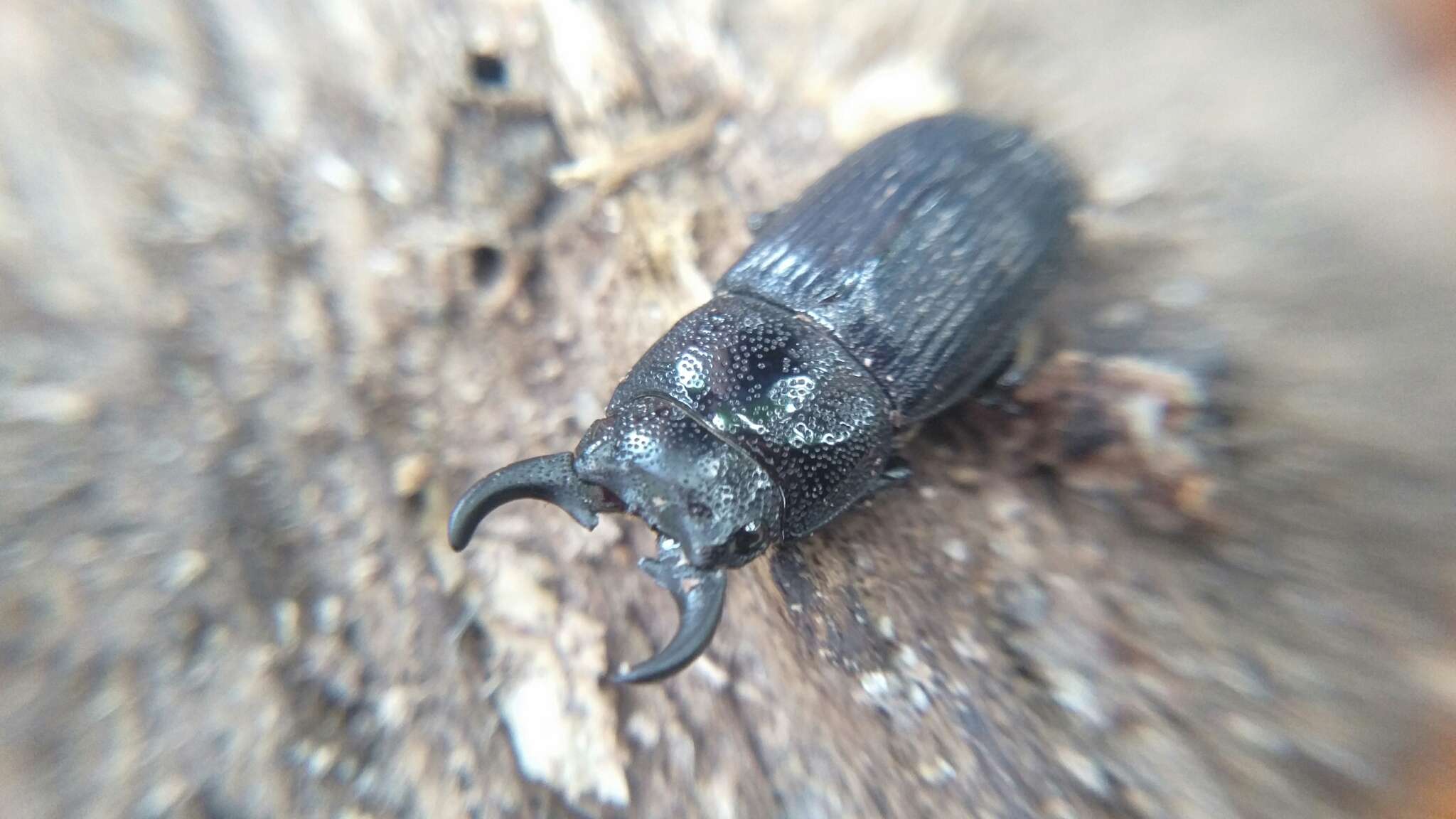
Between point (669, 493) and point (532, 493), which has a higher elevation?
point (669, 493)

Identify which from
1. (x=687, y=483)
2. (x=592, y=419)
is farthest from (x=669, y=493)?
(x=592, y=419)

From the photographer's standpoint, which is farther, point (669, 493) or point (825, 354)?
point (825, 354)

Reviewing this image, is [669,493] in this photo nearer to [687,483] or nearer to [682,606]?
[687,483]

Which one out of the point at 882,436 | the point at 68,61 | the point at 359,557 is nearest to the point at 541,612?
the point at 359,557

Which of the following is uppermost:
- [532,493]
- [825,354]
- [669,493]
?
[825,354]

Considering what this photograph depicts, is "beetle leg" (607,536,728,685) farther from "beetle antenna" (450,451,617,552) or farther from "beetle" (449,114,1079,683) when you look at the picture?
"beetle antenna" (450,451,617,552)

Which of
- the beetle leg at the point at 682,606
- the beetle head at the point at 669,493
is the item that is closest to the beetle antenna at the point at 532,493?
the beetle head at the point at 669,493

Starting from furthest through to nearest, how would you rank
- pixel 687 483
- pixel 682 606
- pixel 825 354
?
pixel 825 354
pixel 687 483
pixel 682 606
